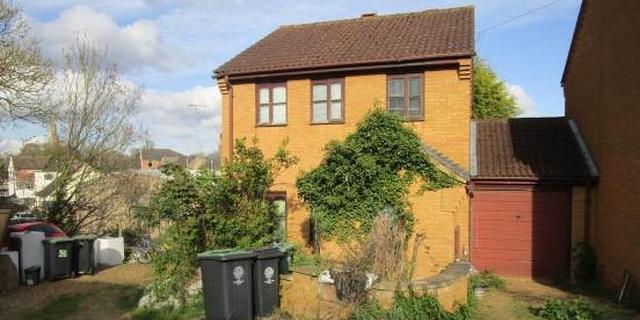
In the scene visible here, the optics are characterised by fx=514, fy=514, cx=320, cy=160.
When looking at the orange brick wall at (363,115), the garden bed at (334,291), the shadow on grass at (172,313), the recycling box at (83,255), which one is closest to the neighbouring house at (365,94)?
the orange brick wall at (363,115)

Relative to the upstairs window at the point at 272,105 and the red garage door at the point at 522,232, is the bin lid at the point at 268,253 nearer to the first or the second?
the upstairs window at the point at 272,105

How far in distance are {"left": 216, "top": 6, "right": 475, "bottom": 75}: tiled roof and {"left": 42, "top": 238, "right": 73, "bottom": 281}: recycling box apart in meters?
6.61

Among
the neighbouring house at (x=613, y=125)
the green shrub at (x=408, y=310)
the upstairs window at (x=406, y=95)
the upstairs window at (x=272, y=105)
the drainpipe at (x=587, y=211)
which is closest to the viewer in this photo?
the green shrub at (x=408, y=310)

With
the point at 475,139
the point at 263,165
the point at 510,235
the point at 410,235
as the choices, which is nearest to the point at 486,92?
the point at 475,139

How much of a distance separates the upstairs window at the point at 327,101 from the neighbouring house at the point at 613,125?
21.1ft

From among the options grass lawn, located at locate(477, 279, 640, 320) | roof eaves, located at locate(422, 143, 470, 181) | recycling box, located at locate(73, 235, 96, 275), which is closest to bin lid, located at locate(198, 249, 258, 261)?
grass lawn, located at locate(477, 279, 640, 320)

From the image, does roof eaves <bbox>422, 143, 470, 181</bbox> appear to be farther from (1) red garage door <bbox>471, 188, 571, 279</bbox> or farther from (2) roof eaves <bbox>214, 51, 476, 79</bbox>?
(2) roof eaves <bbox>214, 51, 476, 79</bbox>

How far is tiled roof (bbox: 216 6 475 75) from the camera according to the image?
538 inches

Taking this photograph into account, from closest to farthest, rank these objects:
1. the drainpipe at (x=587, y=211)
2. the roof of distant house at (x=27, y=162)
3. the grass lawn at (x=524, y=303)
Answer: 1. the grass lawn at (x=524, y=303)
2. the drainpipe at (x=587, y=211)
3. the roof of distant house at (x=27, y=162)

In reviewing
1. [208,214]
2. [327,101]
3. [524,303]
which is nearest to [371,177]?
[327,101]

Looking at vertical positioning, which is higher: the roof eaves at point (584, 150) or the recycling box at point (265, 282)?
the roof eaves at point (584, 150)

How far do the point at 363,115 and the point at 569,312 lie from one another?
7407 millimetres

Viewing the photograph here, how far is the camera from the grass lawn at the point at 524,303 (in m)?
8.67

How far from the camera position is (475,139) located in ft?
48.2
